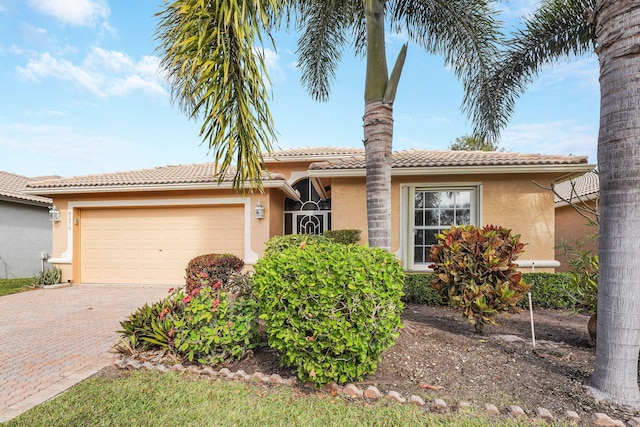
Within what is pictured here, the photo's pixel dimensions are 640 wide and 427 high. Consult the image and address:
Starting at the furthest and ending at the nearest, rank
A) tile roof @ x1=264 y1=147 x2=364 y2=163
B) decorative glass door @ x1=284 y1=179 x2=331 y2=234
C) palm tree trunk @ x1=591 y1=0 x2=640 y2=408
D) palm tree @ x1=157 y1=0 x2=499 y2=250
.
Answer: tile roof @ x1=264 y1=147 x2=364 y2=163 < decorative glass door @ x1=284 y1=179 x2=331 y2=234 < palm tree @ x1=157 y1=0 x2=499 y2=250 < palm tree trunk @ x1=591 y1=0 x2=640 y2=408

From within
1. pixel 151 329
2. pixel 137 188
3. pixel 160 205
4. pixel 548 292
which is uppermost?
pixel 137 188

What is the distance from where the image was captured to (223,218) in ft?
36.0

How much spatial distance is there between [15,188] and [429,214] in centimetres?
1939

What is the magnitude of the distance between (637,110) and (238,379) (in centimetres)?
494

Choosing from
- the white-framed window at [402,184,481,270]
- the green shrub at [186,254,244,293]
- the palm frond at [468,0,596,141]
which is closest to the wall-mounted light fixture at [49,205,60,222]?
the green shrub at [186,254,244,293]

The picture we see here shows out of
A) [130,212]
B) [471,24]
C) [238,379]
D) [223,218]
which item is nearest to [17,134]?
[130,212]

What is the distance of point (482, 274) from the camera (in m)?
4.80

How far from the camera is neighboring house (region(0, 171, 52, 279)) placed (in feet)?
45.9

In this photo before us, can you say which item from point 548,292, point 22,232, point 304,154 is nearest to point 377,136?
point 548,292

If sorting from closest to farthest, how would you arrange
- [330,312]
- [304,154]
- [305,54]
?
1. [330,312]
2. [305,54]
3. [304,154]

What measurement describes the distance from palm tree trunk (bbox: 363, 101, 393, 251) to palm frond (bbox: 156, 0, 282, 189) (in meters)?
1.77

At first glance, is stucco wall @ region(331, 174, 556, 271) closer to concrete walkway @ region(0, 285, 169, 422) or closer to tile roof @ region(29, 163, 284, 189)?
tile roof @ region(29, 163, 284, 189)

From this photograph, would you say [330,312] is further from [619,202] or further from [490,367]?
[619,202]

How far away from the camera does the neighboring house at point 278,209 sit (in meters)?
9.20
